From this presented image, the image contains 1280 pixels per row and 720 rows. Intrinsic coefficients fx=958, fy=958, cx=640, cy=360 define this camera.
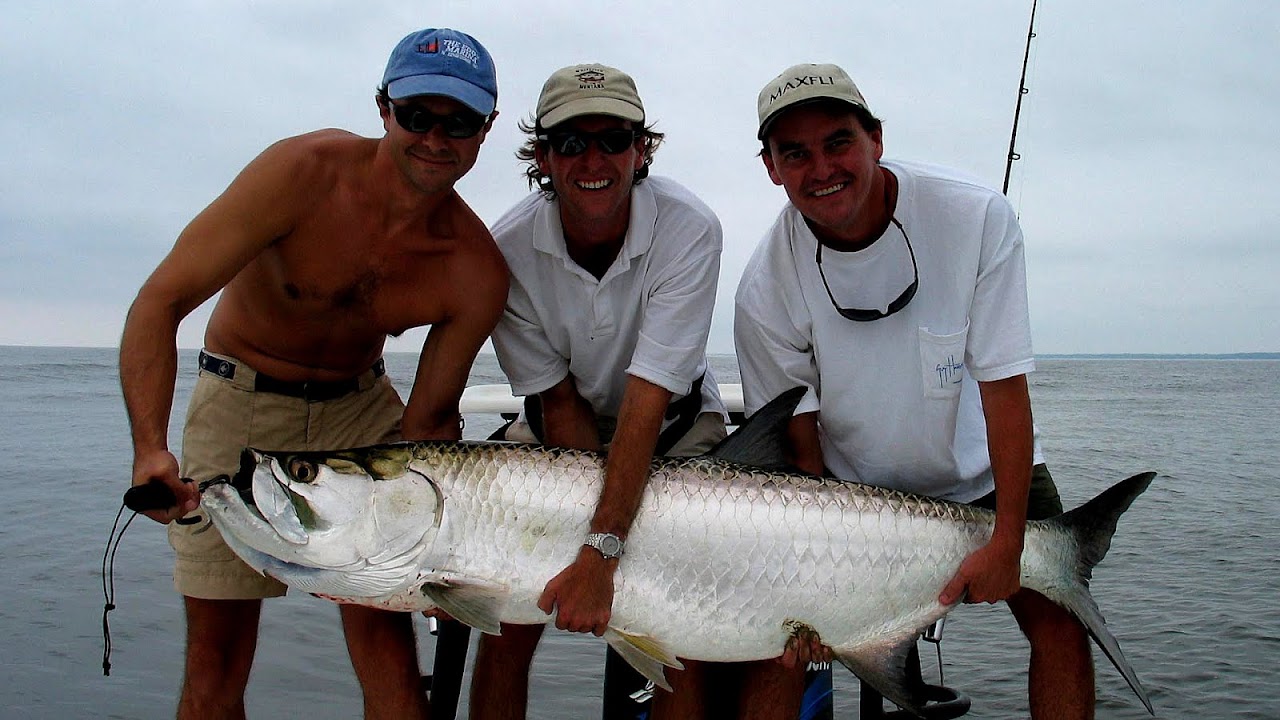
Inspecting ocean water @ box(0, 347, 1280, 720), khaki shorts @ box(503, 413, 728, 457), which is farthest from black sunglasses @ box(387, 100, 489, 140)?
ocean water @ box(0, 347, 1280, 720)

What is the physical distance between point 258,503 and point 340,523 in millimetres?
235

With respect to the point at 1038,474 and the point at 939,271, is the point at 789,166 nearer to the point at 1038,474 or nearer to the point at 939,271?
the point at 939,271

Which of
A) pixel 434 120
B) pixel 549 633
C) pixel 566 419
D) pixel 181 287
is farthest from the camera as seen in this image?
pixel 549 633

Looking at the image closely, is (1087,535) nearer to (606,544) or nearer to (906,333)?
(906,333)

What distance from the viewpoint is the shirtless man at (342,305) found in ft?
10.4

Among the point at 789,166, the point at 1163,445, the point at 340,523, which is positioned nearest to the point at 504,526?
the point at 340,523

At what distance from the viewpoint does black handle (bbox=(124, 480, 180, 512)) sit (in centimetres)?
239

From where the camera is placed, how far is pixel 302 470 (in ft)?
9.09

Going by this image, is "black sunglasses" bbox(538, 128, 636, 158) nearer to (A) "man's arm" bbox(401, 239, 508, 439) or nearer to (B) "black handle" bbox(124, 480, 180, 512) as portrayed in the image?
(A) "man's arm" bbox(401, 239, 508, 439)

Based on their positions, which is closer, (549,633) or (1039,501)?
(1039,501)

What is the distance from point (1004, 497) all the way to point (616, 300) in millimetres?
1517

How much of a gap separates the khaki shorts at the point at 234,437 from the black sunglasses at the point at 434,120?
1.06 metres

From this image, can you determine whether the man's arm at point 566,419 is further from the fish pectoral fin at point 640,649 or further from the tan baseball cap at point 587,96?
the tan baseball cap at point 587,96

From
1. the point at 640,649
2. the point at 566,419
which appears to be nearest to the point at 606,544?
the point at 640,649
